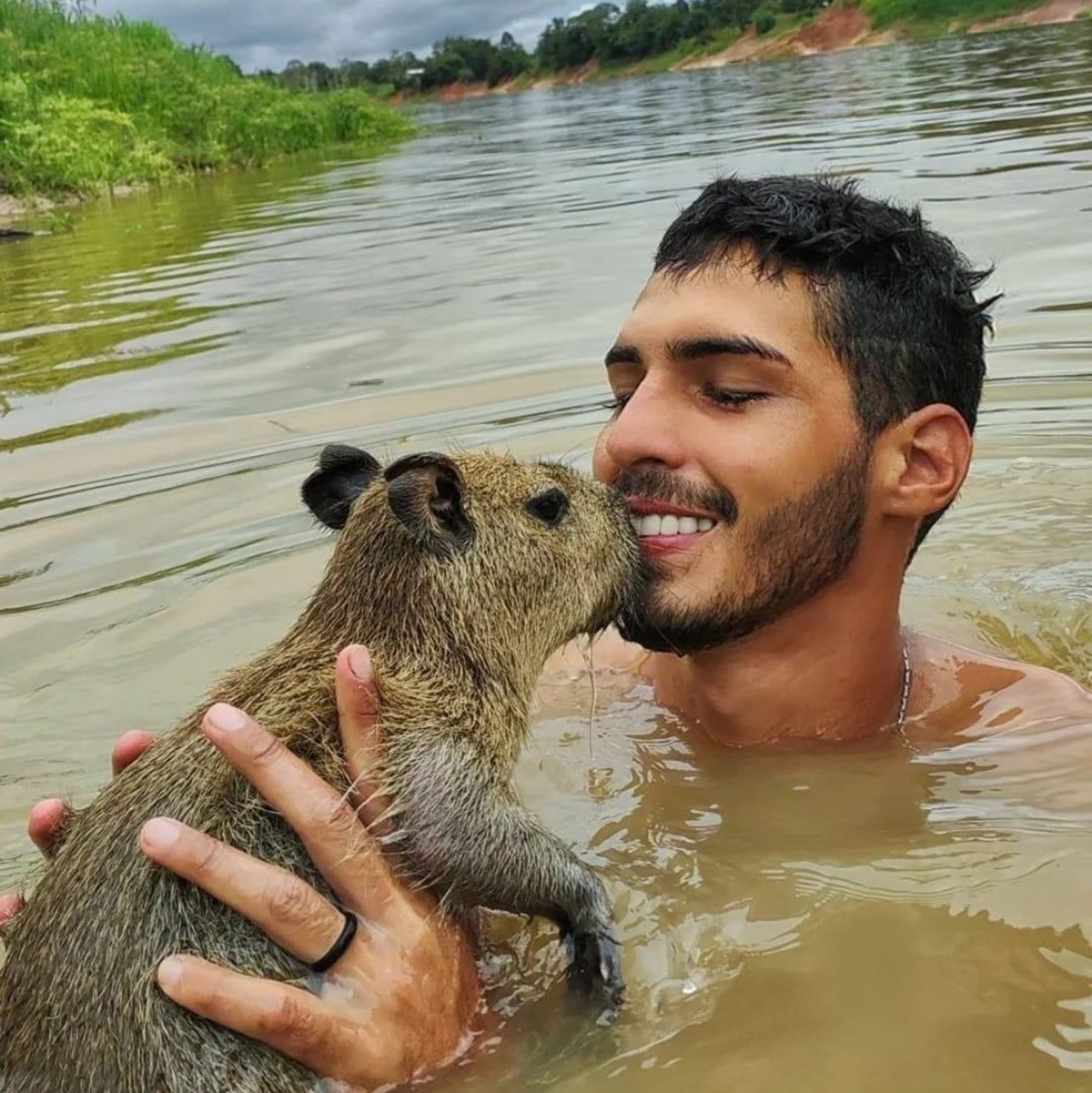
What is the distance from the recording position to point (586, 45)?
94938mm

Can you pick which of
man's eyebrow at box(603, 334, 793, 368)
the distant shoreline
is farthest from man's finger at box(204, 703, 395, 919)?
the distant shoreline

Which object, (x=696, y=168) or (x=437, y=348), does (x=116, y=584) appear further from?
(x=696, y=168)

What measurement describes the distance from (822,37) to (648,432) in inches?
2782

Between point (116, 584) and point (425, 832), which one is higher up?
point (425, 832)

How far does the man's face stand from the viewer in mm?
3230

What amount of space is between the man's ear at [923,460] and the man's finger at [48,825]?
2048mm

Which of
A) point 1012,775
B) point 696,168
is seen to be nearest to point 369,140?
point 696,168

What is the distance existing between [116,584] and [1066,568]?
3.41 meters

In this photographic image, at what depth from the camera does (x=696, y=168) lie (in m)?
14.7

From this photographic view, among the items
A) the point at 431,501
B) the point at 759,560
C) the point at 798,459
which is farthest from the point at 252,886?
the point at 798,459

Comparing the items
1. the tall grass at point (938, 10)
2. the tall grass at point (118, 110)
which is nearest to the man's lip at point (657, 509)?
the tall grass at point (118, 110)

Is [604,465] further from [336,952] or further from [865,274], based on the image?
[336,952]

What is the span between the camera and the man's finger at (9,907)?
2.69 m

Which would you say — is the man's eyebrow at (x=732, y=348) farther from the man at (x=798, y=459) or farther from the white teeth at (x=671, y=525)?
the white teeth at (x=671, y=525)
